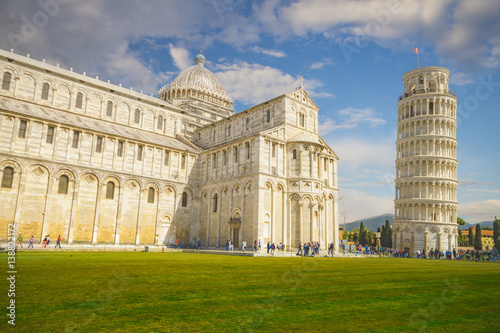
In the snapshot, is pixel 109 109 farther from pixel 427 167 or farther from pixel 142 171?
pixel 427 167

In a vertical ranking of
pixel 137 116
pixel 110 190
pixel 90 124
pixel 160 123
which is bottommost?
pixel 110 190

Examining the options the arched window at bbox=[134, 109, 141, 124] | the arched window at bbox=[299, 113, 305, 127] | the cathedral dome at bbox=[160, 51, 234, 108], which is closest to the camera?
the arched window at bbox=[299, 113, 305, 127]

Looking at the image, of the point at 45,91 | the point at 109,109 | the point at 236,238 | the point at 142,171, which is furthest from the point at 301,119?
the point at 45,91

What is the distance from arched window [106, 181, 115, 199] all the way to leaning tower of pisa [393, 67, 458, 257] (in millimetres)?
54201

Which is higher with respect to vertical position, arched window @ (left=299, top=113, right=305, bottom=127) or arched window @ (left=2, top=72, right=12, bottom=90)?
arched window @ (left=2, top=72, right=12, bottom=90)

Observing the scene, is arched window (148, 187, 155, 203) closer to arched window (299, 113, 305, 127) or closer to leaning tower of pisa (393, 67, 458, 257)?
arched window (299, 113, 305, 127)

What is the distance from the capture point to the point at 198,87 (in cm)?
6431

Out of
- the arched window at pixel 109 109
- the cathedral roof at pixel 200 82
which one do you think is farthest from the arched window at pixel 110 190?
the cathedral roof at pixel 200 82

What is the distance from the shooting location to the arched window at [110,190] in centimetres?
4167

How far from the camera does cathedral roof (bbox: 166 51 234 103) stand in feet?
211

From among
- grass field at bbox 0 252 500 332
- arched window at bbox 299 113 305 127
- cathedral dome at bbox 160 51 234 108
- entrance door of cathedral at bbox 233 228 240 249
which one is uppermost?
cathedral dome at bbox 160 51 234 108

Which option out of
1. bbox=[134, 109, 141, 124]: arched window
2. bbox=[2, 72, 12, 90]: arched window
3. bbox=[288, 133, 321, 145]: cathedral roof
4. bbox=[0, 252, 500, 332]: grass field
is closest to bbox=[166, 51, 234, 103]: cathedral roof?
bbox=[134, 109, 141, 124]: arched window

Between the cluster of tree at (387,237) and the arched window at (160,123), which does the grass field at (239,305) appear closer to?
the arched window at (160,123)

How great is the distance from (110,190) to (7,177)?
10311 millimetres
